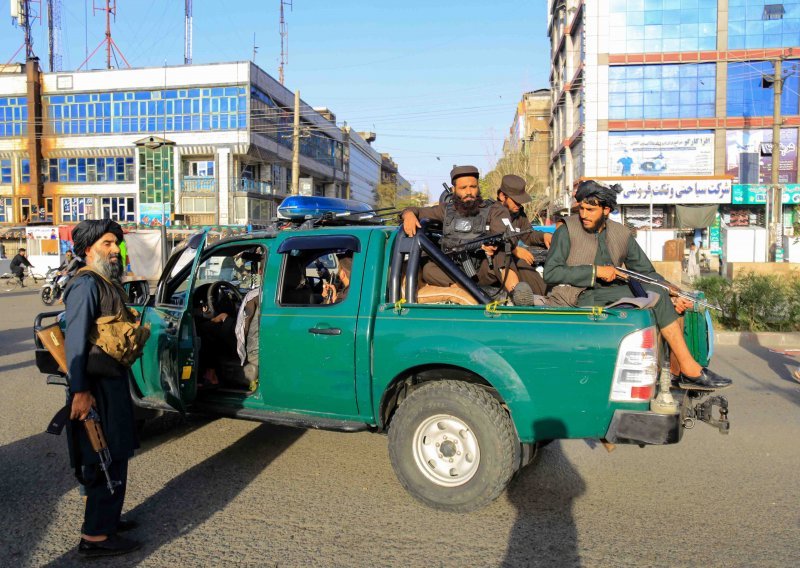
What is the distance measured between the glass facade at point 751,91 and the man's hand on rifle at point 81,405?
3825 cm

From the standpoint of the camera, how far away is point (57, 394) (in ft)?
25.8

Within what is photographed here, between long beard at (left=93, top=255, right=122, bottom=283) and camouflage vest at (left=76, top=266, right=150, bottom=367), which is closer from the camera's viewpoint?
camouflage vest at (left=76, top=266, right=150, bottom=367)

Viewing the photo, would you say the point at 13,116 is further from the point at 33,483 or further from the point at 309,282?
the point at 33,483

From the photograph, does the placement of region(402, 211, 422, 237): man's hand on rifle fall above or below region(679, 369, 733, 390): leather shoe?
above

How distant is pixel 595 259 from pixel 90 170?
57.8 m

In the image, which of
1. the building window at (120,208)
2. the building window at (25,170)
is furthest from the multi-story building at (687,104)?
the building window at (25,170)

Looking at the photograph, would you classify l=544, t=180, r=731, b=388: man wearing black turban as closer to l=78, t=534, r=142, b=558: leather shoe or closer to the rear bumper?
the rear bumper

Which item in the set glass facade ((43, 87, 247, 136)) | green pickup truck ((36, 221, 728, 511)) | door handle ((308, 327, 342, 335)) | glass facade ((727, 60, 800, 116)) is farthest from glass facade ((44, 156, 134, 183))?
door handle ((308, 327, 342, 335))

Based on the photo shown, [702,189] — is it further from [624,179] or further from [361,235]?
[361,235]

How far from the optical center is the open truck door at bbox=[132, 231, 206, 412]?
16.8 feet

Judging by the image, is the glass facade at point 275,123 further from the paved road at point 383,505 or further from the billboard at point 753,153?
the paved road at point 383,505

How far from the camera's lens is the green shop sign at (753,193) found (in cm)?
3544

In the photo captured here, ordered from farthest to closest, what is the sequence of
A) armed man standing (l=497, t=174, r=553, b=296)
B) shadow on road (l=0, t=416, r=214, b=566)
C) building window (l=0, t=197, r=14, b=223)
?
building window (l=0, t=197, r=14, b=223), armed man standing (l=497, t=174, r=553, b=296), shadow on road (l=0, t=416, r=214, b=566)

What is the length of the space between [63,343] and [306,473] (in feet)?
6.87
